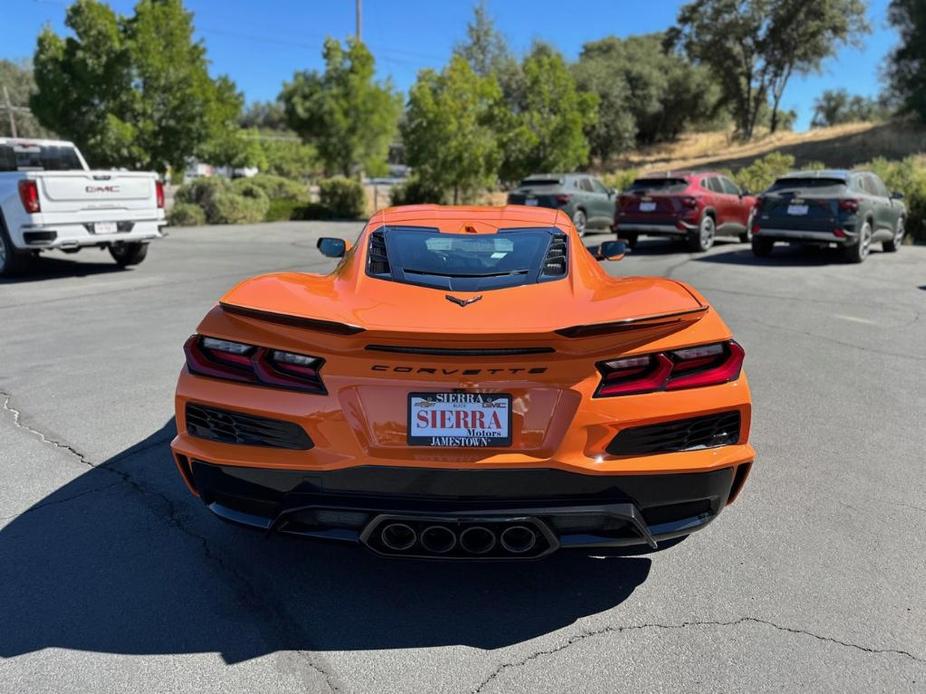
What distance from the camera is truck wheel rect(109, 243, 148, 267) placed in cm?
1279

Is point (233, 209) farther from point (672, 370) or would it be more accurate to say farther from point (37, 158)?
point (672, 370)

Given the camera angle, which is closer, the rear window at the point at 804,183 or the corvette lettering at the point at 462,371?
the corvette lettering at the point at 462,371

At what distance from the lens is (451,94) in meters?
26.9

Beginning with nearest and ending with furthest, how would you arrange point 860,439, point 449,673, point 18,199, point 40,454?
point 449,673 → point 40,454 → point 860,439 → point 18,199

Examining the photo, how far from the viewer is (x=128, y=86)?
79.9ft

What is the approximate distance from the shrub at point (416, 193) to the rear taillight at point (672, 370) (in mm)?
26675

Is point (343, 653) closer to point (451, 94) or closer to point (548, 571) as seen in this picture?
point (548, 571)

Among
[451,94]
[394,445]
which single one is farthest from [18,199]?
[451,94]

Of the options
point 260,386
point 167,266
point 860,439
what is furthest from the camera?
point 167,266

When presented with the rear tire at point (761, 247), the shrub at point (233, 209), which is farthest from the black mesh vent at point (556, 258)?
the shrub at point (233, 209)

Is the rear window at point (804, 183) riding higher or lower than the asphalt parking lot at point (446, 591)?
higher

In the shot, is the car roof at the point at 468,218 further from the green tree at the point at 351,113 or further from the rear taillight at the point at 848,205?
the green tree at the point at 351,113

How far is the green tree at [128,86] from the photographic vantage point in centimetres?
2389

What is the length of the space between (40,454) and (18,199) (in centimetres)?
784
